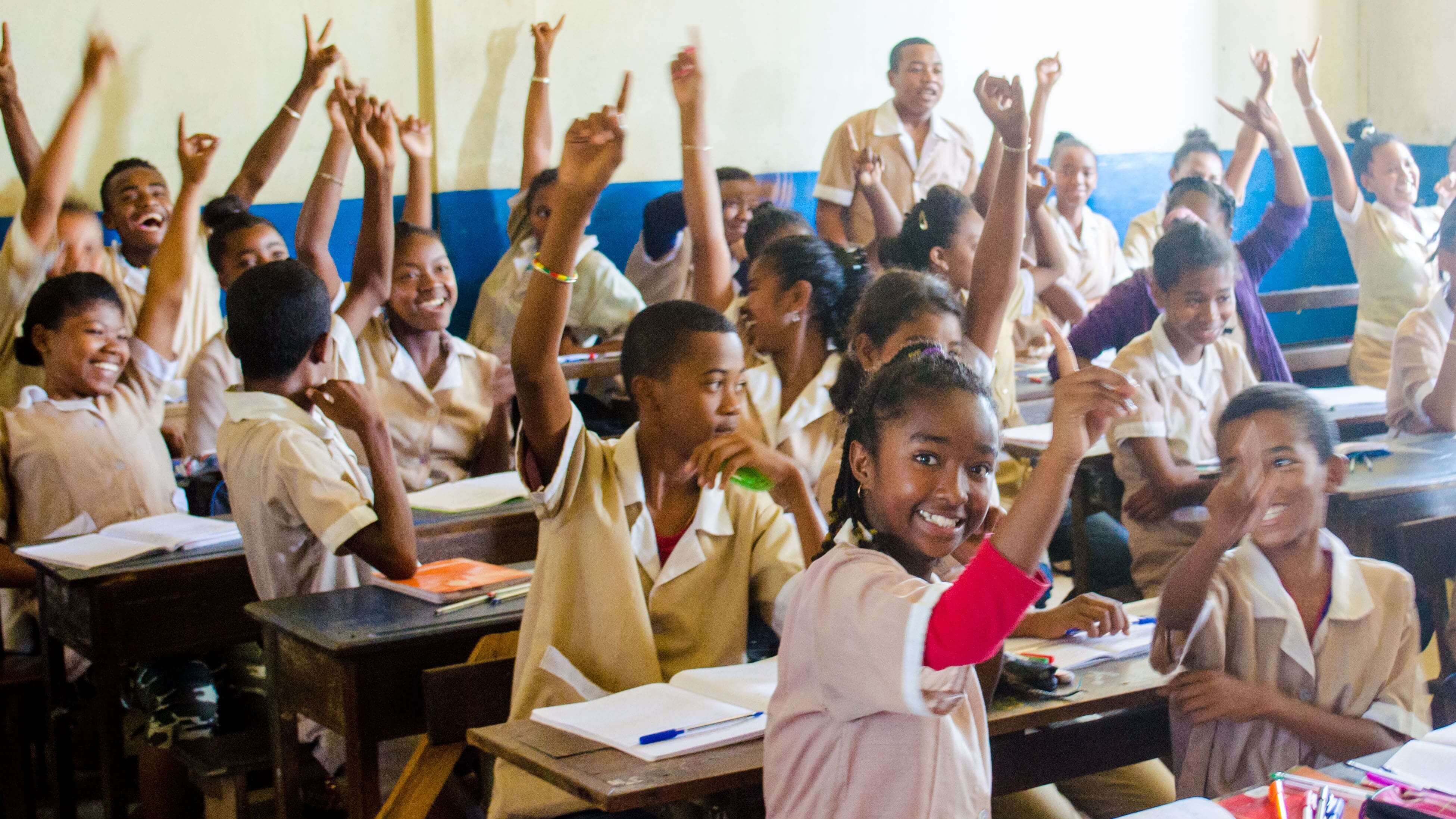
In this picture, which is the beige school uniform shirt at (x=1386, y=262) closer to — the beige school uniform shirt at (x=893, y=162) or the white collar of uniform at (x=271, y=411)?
the beige school uniform shirt at (x=893, y=162)

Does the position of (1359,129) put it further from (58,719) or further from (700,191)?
(58,719)

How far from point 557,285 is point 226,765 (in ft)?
3.90

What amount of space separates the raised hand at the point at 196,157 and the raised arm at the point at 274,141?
0.82m

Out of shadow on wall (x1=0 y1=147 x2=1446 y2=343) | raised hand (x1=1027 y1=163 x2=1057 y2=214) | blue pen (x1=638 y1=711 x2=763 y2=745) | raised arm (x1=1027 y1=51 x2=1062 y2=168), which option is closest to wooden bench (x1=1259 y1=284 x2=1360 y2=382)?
shadow on wall (x1=0 y1=147 x2=1446 y2=343)

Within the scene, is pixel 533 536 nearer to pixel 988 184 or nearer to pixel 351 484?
pixel 351 484

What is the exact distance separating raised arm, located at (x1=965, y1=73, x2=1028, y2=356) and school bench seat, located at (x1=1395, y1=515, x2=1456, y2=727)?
2.73 ft

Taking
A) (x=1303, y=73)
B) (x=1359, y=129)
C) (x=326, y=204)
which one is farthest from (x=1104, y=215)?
(x=326, y=204)

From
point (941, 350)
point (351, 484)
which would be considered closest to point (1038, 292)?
point (351, 484)

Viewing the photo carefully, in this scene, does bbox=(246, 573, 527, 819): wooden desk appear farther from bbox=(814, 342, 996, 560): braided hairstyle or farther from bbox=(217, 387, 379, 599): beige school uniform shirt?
bbox=(814, 342, 996, 560): braided hairstyle

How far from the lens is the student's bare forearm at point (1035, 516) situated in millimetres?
1158

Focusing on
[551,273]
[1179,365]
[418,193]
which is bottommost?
[1179,365]

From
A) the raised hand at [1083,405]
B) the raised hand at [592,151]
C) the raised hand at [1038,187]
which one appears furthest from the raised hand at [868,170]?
the raised hand at [1083,405]

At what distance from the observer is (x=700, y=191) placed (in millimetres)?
3180

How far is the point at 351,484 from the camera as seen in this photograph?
2.38m
